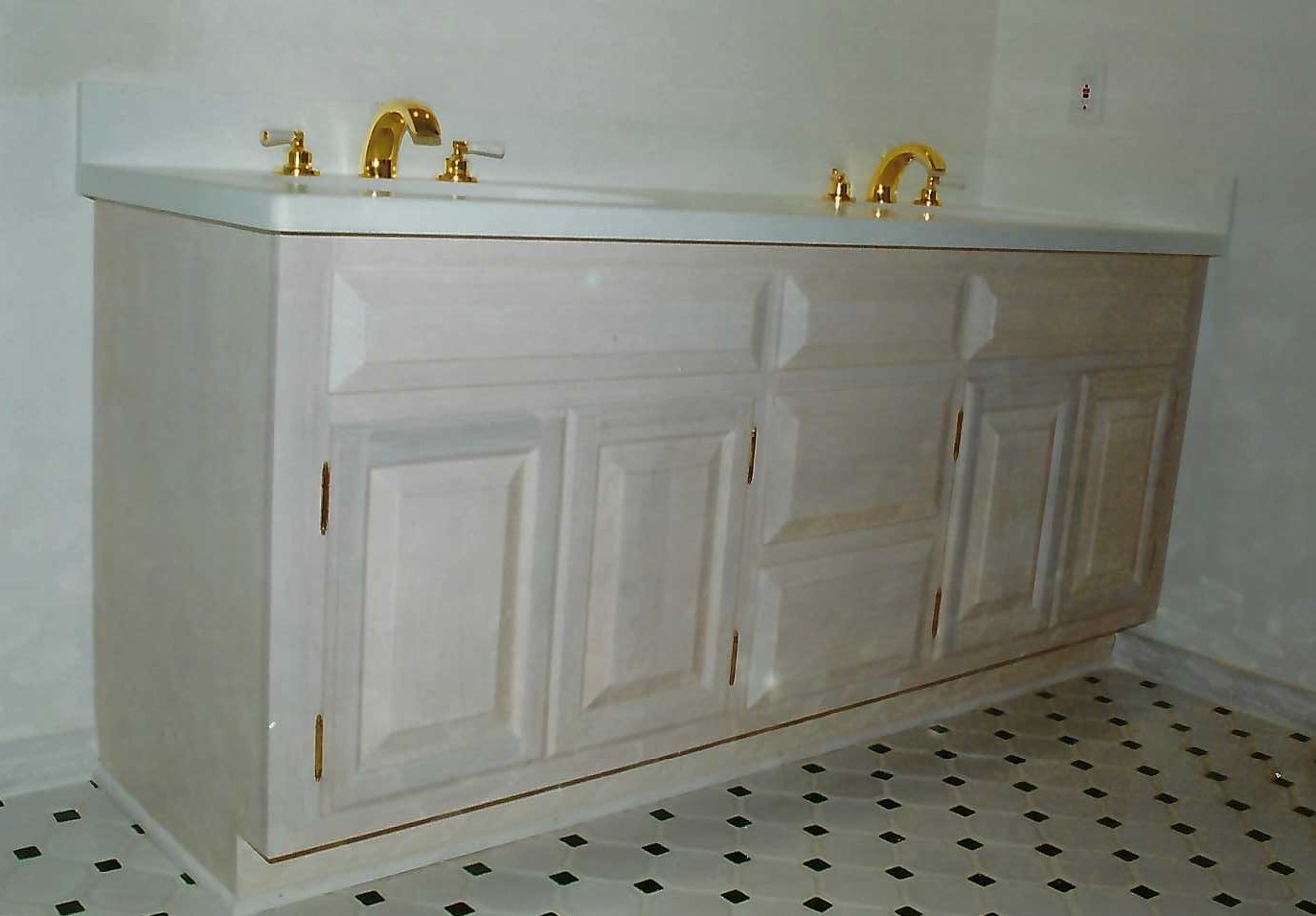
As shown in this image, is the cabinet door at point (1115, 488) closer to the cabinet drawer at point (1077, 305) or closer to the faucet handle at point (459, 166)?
the cabinet drawer at point (1077, 305)

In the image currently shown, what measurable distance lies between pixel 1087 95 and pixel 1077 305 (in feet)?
2.27

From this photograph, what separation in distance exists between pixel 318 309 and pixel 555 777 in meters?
0.72

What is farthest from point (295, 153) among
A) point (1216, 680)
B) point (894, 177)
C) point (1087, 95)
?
point (1216, 680)

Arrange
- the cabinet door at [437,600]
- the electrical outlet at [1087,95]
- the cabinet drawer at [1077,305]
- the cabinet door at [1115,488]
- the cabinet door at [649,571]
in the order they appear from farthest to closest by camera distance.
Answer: the electrical outlet at [1087,95] → the cabinet door at [1115,488] → the cabinet drawer at [1077,305] → the cabinet door at [649,571] → the cabinet door at [437,600]

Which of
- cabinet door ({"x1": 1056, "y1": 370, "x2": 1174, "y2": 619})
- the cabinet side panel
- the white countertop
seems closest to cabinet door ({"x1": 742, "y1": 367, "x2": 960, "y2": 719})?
the white countertop

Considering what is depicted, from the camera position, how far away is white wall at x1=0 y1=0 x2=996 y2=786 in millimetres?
1847

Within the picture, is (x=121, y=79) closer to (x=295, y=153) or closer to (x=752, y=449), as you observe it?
(x=295, y=153)

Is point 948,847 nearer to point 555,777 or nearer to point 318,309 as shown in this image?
point 555,777

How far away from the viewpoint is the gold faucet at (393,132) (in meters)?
1.91

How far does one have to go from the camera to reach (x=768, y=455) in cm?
200

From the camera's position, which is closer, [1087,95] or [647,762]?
[647,762]

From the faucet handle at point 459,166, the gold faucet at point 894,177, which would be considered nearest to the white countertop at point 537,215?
the faucet handle at point 459,166

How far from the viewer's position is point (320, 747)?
163 cm

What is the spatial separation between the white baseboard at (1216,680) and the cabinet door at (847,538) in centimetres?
78
